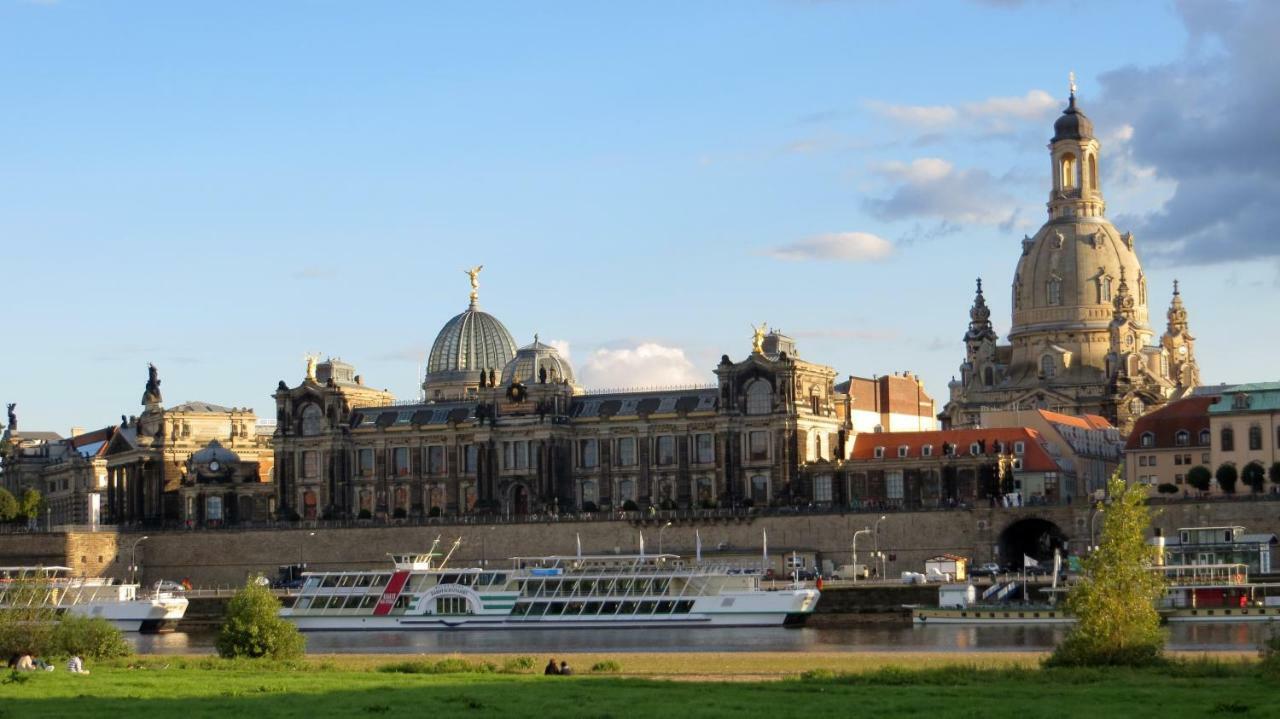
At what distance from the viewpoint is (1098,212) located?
19650 cm

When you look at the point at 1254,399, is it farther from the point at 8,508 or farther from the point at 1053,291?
the point at 8,508

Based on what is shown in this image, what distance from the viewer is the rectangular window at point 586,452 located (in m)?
160

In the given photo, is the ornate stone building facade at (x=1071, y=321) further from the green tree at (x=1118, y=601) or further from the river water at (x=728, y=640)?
the green tree at (x=1118, y=601)

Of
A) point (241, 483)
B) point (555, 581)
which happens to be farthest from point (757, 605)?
point (241, 483)

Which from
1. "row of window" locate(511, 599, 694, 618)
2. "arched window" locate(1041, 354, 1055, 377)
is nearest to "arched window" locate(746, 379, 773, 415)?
"row of window" locate(511, 599, 694, 618)

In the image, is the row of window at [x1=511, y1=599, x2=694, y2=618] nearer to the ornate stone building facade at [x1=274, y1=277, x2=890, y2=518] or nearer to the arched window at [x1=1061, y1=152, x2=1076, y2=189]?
the ornate stone building facade at [x1=274, y1=277, x2=890, y2=518]

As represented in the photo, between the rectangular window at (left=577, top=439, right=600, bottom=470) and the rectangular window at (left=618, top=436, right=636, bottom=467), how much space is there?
7.33 ft

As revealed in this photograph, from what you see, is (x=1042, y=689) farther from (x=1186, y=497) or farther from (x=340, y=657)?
(x=1186, y=497)

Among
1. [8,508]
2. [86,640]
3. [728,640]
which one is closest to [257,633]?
[86,640]

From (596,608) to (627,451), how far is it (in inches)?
1512

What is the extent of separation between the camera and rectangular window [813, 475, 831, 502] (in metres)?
152

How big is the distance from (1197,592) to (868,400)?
68.3 m

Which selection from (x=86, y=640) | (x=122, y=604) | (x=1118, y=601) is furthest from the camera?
(x=122, y=604)

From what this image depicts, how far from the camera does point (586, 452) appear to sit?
160 metres
